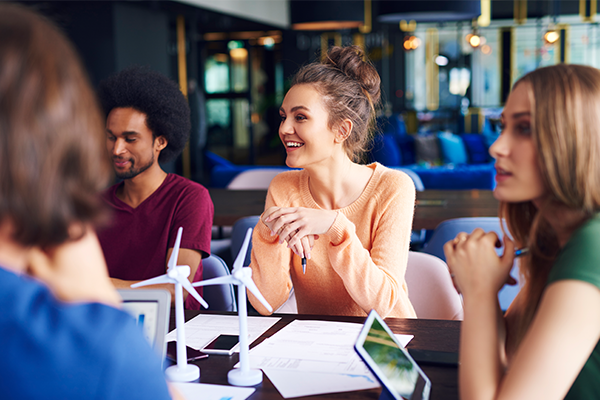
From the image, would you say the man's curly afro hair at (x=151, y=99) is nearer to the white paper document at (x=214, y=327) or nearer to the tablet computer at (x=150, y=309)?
the white paper document at (x=214, y=327)

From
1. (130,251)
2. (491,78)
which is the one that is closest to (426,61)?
(491,78)

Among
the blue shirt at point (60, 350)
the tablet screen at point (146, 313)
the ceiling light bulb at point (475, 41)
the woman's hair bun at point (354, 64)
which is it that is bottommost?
the tablet screen at point (146, 313)

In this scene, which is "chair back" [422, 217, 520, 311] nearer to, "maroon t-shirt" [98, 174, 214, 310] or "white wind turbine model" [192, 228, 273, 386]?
"maroon t-shirt" [98, 174, 214, 310]

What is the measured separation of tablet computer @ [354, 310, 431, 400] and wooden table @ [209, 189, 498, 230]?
1.89 meters

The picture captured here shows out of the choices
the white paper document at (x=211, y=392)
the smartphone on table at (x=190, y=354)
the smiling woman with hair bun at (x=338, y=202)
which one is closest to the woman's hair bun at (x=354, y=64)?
the smiling woman with hair bun at (x=338, y=202)

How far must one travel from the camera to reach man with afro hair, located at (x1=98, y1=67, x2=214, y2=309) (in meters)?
1.90

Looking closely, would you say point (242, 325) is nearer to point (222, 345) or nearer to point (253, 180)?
point (222, 345)

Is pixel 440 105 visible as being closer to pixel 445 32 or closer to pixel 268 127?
pixel 445 32

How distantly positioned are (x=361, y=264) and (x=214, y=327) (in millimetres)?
445

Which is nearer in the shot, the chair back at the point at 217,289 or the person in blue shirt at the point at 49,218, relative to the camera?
the person in blue shirt at the point at 49,218

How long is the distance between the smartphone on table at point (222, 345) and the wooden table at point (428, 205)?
5.54ft

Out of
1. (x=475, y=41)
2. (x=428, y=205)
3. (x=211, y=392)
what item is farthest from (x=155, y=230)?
(x=475, y=41)

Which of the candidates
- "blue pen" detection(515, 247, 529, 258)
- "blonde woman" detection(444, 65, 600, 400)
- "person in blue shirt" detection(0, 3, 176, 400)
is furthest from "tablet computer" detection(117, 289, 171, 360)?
"blue pen" detection(515, 247, 529, 258)

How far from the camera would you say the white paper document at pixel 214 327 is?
142 cm
